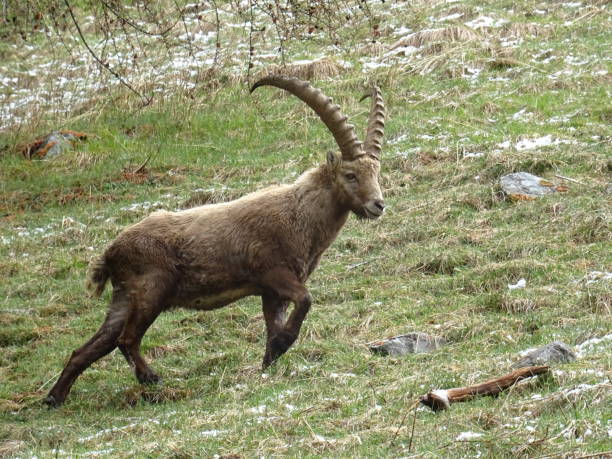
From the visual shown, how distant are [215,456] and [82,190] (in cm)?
1130

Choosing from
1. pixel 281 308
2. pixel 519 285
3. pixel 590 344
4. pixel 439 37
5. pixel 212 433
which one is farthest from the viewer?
pixel 439 37

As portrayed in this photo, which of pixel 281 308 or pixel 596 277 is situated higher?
pixel 281 308

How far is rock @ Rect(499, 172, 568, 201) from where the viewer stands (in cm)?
1320

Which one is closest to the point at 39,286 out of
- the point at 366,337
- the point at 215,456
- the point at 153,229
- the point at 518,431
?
the point at 153,229

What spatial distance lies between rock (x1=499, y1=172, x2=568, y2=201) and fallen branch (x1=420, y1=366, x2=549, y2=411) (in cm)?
657

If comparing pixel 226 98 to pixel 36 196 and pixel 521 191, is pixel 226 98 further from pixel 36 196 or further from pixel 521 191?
pixel 521 191

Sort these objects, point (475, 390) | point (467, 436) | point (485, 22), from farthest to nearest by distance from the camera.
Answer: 1. point (485, 22)
2. point (475, 390)
3. point (467, 436)

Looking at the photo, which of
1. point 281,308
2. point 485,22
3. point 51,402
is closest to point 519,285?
point 281,308

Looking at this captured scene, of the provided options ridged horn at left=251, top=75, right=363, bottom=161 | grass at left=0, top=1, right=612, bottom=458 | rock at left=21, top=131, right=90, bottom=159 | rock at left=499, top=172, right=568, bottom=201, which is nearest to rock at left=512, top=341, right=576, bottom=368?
grass at left=0, top=1, right=612, bottom=458

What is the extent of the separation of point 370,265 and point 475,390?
5437 millimetres

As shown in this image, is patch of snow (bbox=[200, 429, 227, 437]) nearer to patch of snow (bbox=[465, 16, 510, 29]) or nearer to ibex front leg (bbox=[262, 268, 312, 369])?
ibex front leg (bbox=[262, 268, 312, 369])

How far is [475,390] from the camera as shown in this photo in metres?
6.86

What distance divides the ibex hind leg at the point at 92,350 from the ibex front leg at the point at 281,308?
53.7 inches

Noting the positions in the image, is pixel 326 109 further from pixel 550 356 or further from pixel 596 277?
pixel 550 356
